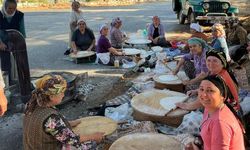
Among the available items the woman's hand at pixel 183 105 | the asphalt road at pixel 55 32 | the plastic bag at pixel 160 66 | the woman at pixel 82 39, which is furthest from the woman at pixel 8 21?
the woman's hand at pixel 183 105

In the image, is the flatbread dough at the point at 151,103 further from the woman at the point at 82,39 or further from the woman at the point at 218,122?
the woman at the point at 82,39

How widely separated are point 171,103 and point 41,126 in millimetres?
2645

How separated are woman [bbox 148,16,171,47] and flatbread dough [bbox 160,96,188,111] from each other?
17.5 feet

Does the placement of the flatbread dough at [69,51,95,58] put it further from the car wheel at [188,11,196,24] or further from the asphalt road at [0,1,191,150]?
the car wheel at [188,11,196,24]

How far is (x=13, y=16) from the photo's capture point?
7496mm

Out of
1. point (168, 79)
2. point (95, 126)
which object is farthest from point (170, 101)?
point (95, 126)

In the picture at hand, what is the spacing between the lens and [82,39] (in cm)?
1011

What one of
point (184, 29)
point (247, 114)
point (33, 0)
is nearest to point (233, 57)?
point (247, 114)

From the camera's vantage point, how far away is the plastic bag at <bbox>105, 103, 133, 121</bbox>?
5.98 m

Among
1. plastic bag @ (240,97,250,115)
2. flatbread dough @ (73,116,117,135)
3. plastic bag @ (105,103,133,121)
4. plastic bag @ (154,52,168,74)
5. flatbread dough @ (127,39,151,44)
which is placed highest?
flatbread dough @ (127,39,151,44)

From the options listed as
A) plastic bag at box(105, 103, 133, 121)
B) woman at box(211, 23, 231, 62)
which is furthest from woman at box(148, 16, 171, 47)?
plastic bag at box(105, 103, 133, 121)

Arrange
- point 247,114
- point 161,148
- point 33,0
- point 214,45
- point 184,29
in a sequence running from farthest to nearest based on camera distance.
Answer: point 33,0
point 184,29
point 214,45
point 247,114
point 161,148

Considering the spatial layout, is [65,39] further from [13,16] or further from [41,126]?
[41,126]

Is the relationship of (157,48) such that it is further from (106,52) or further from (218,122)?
(218,122)
